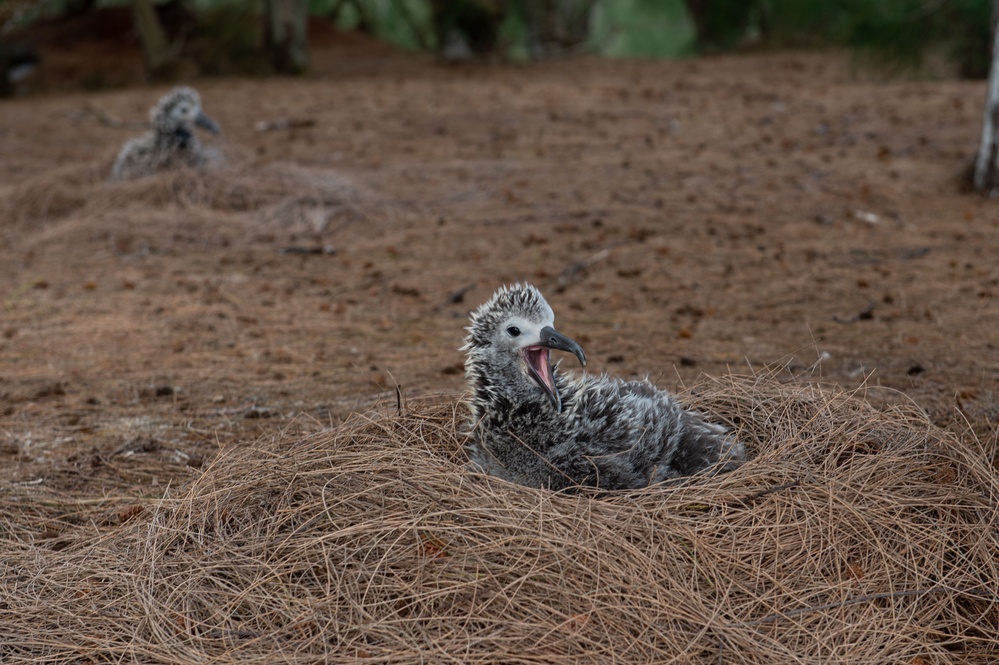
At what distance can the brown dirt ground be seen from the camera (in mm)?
5848

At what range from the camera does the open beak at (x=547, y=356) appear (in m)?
4.14

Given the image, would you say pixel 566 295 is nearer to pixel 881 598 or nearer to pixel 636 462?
pixel 636 462

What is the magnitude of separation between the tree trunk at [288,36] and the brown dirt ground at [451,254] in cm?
278

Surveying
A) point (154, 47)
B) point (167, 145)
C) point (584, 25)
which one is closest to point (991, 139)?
point (167, 145)

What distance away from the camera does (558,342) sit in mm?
4168

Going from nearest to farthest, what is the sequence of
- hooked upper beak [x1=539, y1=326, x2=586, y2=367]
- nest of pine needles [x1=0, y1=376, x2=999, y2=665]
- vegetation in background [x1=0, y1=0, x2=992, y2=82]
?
nest of pine needles [x1=0, y1=376, x2=999, y2=665] → hooked upper beak [x1=539, y1=326, x2=586, y2=367] → vegetation in background [x1=0, y1=0, x2=992, y2=82]

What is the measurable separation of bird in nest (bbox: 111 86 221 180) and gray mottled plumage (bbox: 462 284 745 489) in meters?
8.19

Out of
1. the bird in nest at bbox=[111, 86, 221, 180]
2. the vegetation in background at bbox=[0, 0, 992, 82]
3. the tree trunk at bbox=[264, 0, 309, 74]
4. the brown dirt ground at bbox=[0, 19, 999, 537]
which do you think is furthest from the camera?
the tree trunk at bbox=[264, 0, 309, 74]

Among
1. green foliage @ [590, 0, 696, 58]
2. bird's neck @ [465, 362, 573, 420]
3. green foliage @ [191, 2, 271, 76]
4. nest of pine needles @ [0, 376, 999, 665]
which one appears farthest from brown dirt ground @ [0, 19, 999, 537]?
green foliage @ [590, 0, 696, 58]

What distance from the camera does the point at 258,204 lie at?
430 inches

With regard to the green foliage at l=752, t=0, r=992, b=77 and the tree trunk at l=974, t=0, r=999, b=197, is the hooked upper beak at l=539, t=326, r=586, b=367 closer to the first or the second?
the tree trunk at l=974, t=0, r=999, b=197

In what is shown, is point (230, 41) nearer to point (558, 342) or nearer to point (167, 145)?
point (167, 145)

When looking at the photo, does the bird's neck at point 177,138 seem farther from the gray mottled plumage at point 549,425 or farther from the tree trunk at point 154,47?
the tree trunk at point 154,47

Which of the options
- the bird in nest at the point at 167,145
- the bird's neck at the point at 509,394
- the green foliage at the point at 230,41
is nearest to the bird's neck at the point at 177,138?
the bird in nest at the point at 167,145
